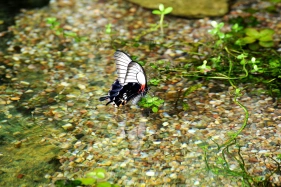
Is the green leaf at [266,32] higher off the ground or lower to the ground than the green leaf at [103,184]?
higher

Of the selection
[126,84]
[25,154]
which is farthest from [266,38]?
[25,154]

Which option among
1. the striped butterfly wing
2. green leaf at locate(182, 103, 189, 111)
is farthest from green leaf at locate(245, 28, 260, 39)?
the striped butterfly wing

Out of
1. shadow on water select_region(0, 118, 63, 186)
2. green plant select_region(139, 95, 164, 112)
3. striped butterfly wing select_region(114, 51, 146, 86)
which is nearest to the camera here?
shadow on water select_region(0, 118, 63, 186)

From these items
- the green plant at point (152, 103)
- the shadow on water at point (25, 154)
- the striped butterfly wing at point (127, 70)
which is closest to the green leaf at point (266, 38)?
the green plant at point (152, 103)

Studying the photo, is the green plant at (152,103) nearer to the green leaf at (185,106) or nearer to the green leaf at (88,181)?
the green leaf at (185,106)

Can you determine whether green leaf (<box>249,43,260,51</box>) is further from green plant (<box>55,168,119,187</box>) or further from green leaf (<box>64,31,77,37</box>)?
green plant (<box>55,168,119,187</box>)

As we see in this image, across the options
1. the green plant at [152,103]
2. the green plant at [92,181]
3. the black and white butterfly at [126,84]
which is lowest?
the green plant at [92,181]
